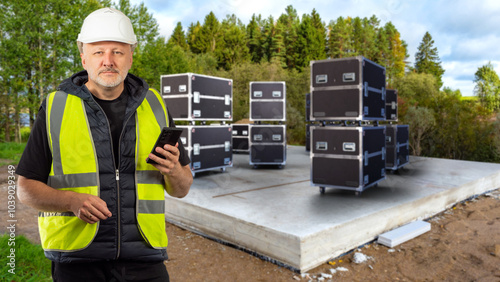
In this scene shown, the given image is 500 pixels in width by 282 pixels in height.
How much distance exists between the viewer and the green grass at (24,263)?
9.31 ft

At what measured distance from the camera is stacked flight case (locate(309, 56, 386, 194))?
4.94 m

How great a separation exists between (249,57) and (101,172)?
35795 mm

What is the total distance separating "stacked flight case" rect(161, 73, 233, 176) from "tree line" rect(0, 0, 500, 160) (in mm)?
9462

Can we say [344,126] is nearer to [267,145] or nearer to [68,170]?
[267,145]

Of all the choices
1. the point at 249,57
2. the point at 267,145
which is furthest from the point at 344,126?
the point at 249,57

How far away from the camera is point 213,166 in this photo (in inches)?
286

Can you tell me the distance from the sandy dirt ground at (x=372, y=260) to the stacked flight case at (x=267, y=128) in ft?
12.5

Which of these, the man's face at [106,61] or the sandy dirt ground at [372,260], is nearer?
the man's face at [106,61]

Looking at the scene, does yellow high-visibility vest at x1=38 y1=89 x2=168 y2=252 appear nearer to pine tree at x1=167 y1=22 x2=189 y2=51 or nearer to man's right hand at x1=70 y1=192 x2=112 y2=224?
man's right hand at x1=70 y1=192 x2=112 y2=224

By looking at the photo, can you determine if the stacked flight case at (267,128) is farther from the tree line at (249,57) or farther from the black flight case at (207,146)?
the tree line at (249,57)

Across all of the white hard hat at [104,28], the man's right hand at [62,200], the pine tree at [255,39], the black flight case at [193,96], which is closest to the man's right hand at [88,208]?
the man's right hand at [62,200]

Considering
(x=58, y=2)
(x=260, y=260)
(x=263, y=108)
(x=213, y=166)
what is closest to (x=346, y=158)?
(x=260, y=260)

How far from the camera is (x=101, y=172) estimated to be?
1255 mm

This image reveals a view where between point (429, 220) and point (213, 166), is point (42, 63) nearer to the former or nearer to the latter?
point (213, 166)
